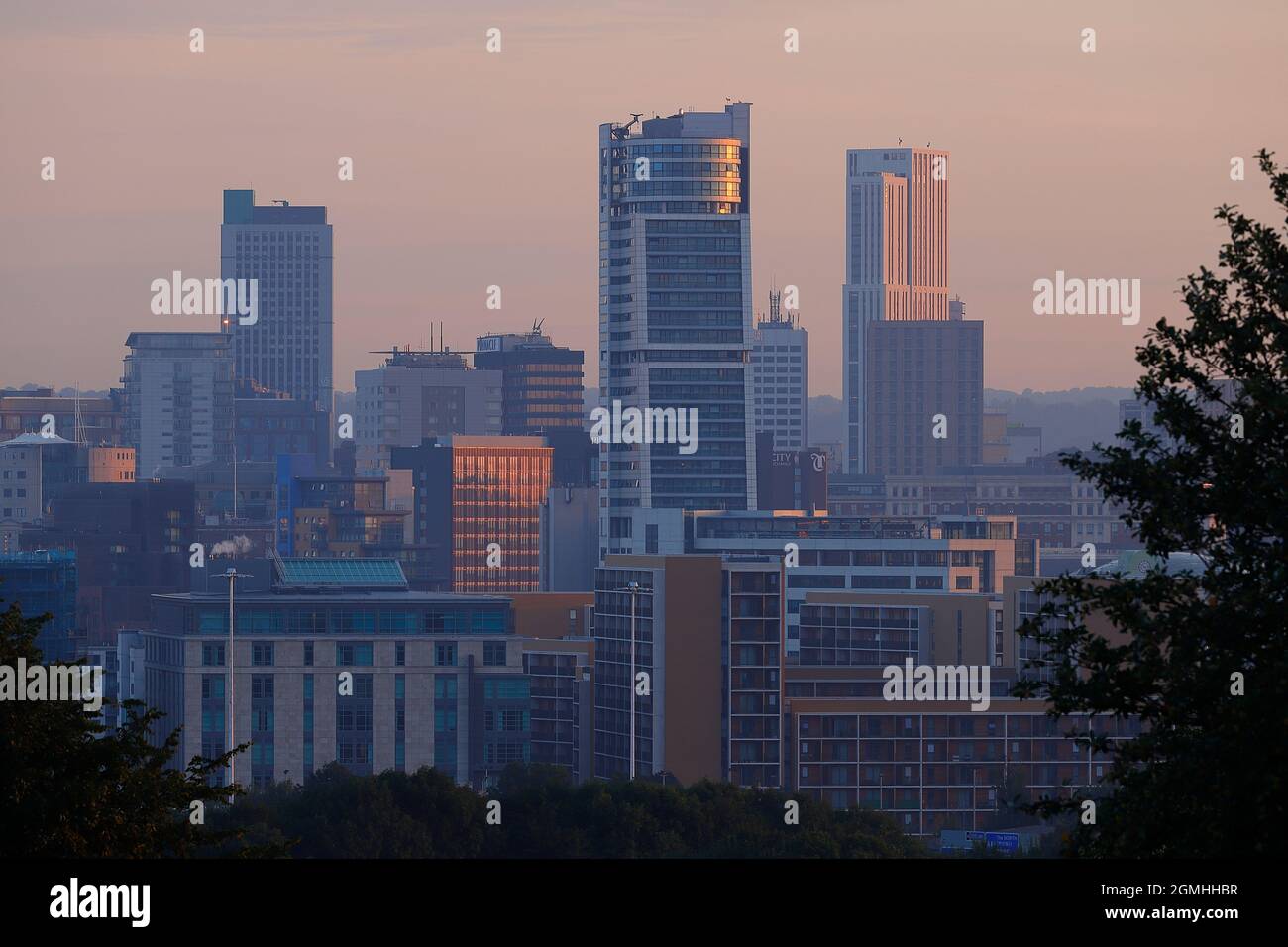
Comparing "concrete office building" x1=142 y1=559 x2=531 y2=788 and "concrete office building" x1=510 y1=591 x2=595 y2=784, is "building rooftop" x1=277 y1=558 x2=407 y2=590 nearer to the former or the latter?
"concrete office building" x1=142 y1=559 x2=531 y2=788

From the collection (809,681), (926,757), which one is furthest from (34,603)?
(926,757)

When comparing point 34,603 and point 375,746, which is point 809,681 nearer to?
point 375,746

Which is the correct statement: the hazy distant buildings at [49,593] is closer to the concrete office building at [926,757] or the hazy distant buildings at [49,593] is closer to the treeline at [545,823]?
the concrete office building at [926,757]

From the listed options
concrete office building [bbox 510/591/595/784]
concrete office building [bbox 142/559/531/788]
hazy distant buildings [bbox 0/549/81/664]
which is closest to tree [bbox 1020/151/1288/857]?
concrete office building [bbox 142/559/531/788]

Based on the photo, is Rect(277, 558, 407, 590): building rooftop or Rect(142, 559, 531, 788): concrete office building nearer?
Rect(142, 559, 531, 788): concrete office building
